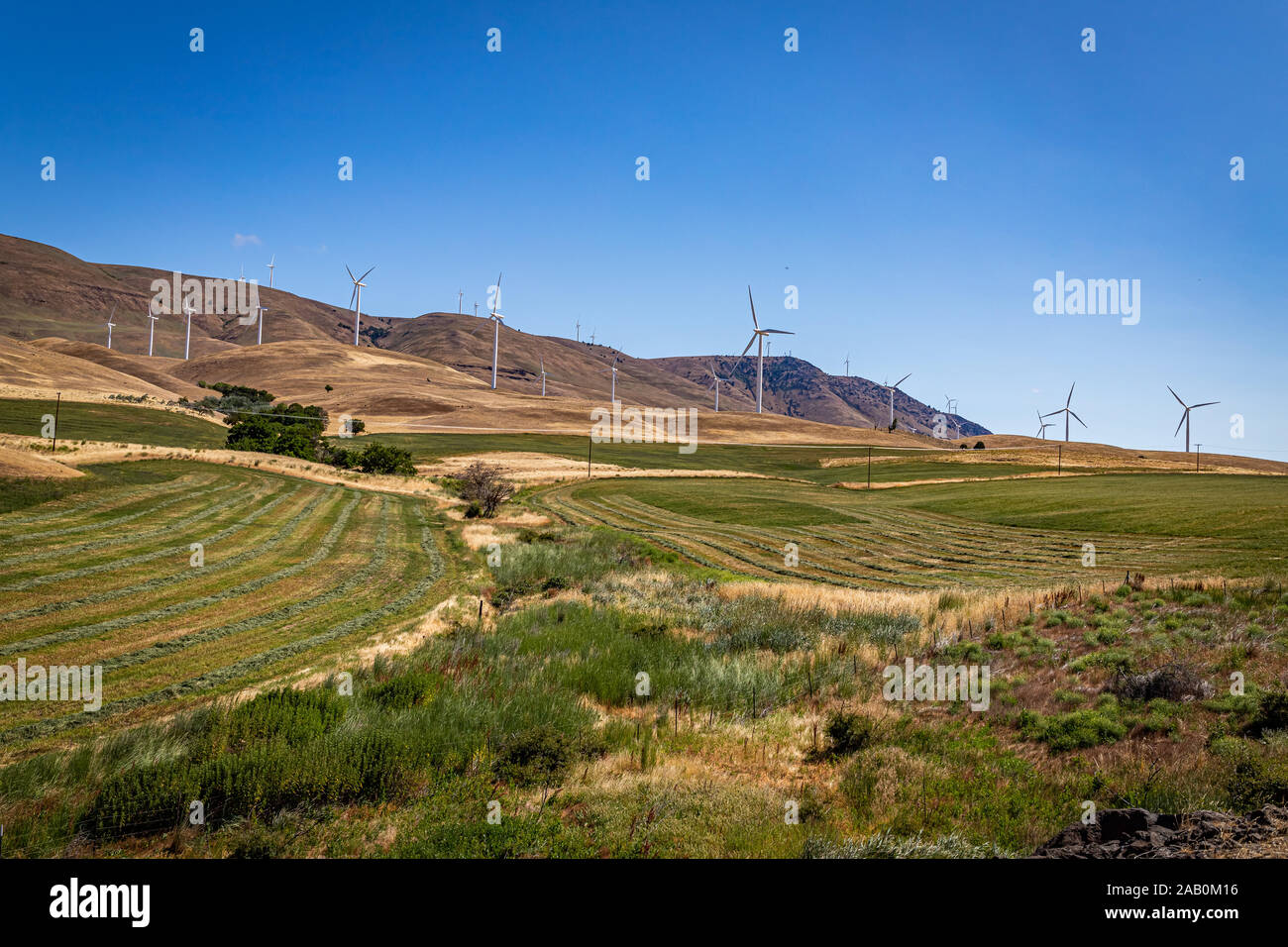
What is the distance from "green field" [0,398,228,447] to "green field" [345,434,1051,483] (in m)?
25.8

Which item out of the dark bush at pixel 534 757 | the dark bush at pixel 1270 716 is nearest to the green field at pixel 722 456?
the dark bush at pixel 1270 716

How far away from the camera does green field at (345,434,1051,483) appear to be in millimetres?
97500

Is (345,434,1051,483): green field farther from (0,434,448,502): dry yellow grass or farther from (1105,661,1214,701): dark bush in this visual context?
(1105,661,1214,701): dark bush

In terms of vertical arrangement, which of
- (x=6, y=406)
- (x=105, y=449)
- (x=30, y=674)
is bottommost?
(x=30, y=674)

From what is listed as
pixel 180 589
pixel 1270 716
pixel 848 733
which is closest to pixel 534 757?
pixel 848 733

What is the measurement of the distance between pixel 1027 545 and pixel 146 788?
44.9 metres

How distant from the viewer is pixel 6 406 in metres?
74.0

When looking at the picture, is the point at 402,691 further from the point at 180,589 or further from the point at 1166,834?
the point at 180,589

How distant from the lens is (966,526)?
170 feet

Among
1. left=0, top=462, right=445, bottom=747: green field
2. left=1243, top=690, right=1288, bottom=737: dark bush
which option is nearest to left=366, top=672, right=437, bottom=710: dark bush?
left=0, top=462, right=445, bottom=747: green field

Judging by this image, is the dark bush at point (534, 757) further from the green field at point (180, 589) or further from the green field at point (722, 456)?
the green field at point (722, 456)
